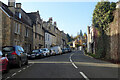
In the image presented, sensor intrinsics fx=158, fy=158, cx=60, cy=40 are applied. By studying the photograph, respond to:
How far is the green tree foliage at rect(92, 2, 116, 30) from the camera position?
65.6 ft

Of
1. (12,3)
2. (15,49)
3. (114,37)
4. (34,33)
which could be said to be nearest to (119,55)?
(114,37)

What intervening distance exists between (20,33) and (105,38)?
14703 millimetres

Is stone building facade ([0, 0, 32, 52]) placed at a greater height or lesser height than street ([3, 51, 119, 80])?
greater

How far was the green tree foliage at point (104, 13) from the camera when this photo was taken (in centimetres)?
2000

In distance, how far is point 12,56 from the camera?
11438 millimetres

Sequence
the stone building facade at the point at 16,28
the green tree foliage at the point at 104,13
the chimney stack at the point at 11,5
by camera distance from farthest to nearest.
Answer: the chimney stack at the point at 11,5
the stone building facade at the point at 16,28
the green tree foliage at the point at 104,13

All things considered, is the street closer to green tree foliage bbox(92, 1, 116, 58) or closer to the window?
green tree foliage bbox(92, 1, 116, 58)

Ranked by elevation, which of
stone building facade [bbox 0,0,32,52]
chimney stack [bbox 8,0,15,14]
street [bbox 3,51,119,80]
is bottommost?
street [bbox 3,51,119,80]

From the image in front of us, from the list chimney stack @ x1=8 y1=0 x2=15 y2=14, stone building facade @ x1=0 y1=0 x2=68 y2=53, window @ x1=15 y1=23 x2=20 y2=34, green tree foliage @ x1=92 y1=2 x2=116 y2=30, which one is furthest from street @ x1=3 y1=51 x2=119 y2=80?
chimney stack @ x1=8 y1=0 x2=15 y2=14

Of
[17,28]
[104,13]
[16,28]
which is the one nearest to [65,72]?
[104,13]

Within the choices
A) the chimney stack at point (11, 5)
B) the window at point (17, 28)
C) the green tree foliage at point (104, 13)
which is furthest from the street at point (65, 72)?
the chimney stack at point (11, 5)

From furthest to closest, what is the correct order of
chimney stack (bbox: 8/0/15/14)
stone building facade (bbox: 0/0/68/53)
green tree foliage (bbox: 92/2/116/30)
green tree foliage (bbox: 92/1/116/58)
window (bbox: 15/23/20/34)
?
chimney stack (bbox: 8/0/15/14) < window (bbox: 15/23/20/34) < stone building facade (bbox: 0/0/68/53) < green tree foliage (bbox: 92/1/116/58) < green tree foliage (bbox: 92/2/116/30)

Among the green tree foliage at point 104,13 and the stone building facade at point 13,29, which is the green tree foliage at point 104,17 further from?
the stone building facade at point 13,29

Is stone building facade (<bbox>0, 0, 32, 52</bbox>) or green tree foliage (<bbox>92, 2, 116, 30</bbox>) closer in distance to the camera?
green tree foliage (<bbox>92, 2, 116, 30</bbox>)
